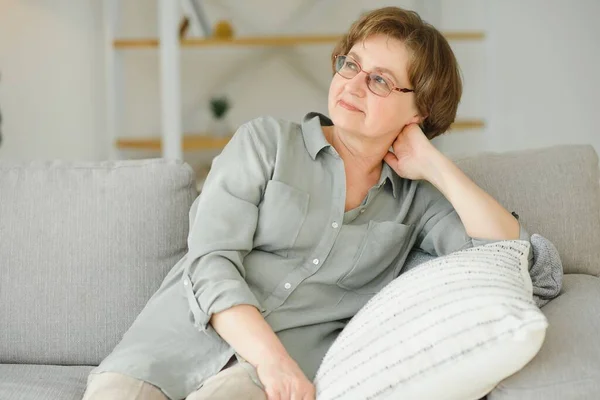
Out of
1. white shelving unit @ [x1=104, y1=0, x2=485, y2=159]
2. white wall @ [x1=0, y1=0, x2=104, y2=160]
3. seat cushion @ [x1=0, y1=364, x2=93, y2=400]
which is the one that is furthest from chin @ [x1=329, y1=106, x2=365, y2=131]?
white wall @ [x1=0, y1=0, x2=104, y2=160]

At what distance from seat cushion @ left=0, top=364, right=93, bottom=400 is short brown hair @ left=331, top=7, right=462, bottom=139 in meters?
0.88

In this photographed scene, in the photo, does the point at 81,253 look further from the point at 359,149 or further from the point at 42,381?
the point at 359,149

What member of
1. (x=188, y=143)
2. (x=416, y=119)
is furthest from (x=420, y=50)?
(x=188, y=143)

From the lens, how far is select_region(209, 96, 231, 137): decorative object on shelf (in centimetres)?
429

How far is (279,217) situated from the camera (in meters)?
1.69

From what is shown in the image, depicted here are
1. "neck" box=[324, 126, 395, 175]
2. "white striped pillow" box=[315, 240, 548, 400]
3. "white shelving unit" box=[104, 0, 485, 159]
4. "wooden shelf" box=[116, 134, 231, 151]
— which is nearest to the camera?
"white striped pillow" box=[315, 240, 548, 400]

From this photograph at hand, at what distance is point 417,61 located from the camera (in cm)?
177

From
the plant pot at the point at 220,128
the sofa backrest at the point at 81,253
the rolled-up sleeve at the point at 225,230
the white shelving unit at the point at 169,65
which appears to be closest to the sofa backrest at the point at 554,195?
the rolled-up sleeve at the point at 225,230

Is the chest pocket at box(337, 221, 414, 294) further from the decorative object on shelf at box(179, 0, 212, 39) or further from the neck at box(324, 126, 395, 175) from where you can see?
the decorative object on shelf at box(179, 0, 212, 39)

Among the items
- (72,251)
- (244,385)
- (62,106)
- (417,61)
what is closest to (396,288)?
(244,385)

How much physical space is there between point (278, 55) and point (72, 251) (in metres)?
2.83

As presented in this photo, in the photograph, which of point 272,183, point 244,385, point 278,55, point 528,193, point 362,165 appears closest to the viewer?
point 244,385

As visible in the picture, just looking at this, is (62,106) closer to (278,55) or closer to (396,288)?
(278,55)

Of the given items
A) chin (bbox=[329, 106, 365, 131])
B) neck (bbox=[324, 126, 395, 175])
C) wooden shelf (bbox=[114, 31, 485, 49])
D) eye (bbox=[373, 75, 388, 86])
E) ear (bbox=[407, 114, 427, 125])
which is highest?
eye (bbox=[373, 75, 388, 86])
